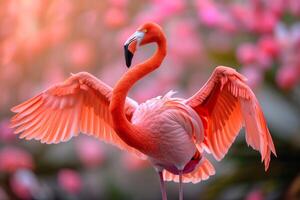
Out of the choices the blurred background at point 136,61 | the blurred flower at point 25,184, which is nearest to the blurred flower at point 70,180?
the blurred background at point 136,61

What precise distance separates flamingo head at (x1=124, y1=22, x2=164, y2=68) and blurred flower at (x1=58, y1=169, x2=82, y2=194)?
6.23 feet

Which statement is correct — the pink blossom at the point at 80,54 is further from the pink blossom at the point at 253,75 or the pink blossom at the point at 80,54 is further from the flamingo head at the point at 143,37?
the flamingo head at the point at 143,37

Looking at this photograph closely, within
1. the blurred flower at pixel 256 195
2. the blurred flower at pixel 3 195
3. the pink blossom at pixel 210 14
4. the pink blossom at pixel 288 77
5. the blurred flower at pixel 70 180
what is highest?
the pink blossom at pixel 210 14

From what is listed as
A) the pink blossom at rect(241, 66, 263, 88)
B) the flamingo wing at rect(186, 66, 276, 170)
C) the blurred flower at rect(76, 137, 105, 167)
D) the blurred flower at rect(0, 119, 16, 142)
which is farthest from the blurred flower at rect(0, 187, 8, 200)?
the flamingo wing at rect(186, 66, 276, 170)

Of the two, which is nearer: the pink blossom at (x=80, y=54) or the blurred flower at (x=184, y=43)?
the blurred flower at (x=184, y=43)

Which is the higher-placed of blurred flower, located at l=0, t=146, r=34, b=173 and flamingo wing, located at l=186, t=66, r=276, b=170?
flamingo wing, located at l=186, t=66, r=276, b=170

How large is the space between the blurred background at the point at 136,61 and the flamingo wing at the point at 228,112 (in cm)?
116

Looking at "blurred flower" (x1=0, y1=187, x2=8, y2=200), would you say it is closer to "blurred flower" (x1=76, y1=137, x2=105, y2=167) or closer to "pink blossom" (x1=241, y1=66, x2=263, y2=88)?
"blurred flower" (x1=76, y1=137, x2=105, y2=167)

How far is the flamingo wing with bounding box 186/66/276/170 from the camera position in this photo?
1.18m

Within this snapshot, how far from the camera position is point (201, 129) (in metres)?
1.31

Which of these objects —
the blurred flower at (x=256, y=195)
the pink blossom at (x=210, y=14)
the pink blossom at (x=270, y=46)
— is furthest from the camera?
the pink blossom at (x=210, y=14)

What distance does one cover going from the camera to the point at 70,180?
3014 mm

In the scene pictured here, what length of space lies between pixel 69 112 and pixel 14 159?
1.74 m

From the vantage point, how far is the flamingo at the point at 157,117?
1.18 meters
